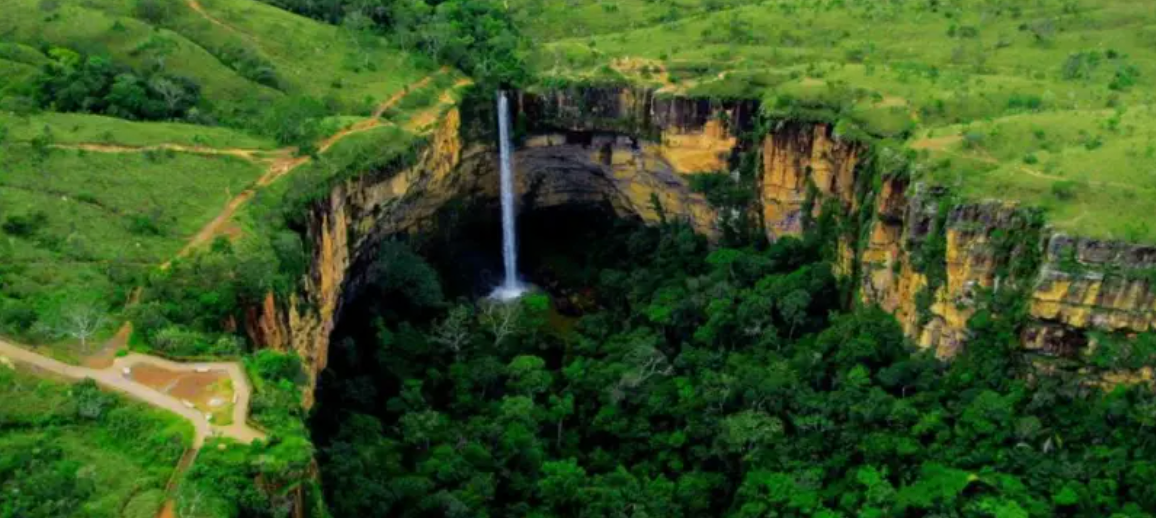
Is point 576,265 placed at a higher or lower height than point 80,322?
lower

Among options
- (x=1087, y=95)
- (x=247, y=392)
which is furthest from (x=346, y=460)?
(x=1087, y=95)

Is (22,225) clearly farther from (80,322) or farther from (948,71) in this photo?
(948,71)

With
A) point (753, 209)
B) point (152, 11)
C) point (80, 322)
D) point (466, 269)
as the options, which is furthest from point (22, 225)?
point (753, 209)

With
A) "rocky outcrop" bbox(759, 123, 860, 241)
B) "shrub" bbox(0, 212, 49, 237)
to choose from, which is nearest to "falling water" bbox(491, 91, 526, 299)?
"rocky outcrop" bbox(759, 123, 860, 241)

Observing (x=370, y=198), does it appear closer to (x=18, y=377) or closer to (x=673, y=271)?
(x=673, y=271)

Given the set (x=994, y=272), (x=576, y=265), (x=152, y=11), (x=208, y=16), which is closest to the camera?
(x=994, y=272)

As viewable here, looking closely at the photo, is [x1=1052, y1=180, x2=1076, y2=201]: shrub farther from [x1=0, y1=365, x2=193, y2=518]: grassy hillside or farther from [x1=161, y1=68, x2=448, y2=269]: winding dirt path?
[x1=0, y1=365, x2=193, y2=518]: grassy hillside
